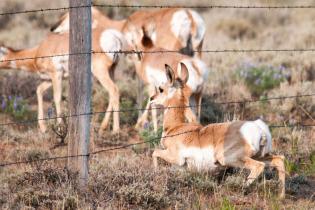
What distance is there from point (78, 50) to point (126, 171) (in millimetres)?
1415

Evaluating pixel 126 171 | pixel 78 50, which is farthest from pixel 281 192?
pixel 78 50

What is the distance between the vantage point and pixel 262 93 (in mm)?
12352

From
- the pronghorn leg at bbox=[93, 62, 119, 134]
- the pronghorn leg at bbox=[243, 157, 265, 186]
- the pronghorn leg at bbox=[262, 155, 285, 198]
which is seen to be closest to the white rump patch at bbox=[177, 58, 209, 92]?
the pronghorn leg at bbox=[93, 62, 119, 134]

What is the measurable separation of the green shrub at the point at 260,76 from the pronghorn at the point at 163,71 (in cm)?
249

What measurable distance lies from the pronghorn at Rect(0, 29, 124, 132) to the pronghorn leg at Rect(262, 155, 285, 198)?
152 inches

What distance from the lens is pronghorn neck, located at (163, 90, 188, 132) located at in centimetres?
767

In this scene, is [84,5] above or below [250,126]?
above

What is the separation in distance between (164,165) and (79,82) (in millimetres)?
2161

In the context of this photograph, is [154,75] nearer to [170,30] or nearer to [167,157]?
[170,30]

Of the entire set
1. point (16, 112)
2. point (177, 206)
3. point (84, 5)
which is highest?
point (84, 5)

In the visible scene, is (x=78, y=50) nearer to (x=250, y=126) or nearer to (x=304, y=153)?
(x=250, y=126)

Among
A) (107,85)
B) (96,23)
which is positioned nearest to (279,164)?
(107,85)

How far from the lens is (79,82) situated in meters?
5.92

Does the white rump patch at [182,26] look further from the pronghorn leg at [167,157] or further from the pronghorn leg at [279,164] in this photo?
the pronghorn leg at [279,164]
